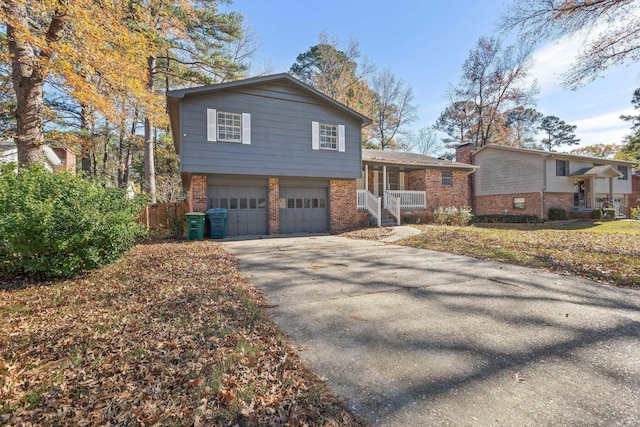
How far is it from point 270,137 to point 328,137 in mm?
2745

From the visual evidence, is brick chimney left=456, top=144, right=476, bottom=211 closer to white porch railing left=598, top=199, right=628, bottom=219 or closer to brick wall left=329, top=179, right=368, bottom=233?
white porch railing left=598, top=199, right=628, bottom=219

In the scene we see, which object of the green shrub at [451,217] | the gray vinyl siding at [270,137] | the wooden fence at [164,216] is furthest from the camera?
the green shrub at [451,217]

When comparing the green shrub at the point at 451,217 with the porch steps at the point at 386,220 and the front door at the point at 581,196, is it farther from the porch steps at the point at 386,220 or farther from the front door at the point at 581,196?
the front door at the point at 581,196

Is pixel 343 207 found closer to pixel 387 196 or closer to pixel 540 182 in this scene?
pixel 387 196

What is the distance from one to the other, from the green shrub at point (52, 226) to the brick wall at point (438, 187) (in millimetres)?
15047

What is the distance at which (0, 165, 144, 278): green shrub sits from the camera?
4.69 m

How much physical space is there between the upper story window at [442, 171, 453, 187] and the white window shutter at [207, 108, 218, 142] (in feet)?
43.3

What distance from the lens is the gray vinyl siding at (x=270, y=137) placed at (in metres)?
10.6

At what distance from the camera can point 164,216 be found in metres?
11.7

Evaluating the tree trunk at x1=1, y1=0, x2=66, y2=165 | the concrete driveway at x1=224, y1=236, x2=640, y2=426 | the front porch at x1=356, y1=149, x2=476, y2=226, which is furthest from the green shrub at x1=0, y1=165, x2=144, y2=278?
the front porch at x1=356, y1=149, x2=476, y2=226

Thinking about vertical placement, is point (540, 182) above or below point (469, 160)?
below

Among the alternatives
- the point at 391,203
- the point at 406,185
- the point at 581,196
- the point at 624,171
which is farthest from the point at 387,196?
the point at 624,171

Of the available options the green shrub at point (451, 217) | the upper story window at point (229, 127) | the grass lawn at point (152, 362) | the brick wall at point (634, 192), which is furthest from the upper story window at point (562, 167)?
the grass lawn at point (152, 362)

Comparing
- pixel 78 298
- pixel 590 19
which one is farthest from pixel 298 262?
pixel 590 19
